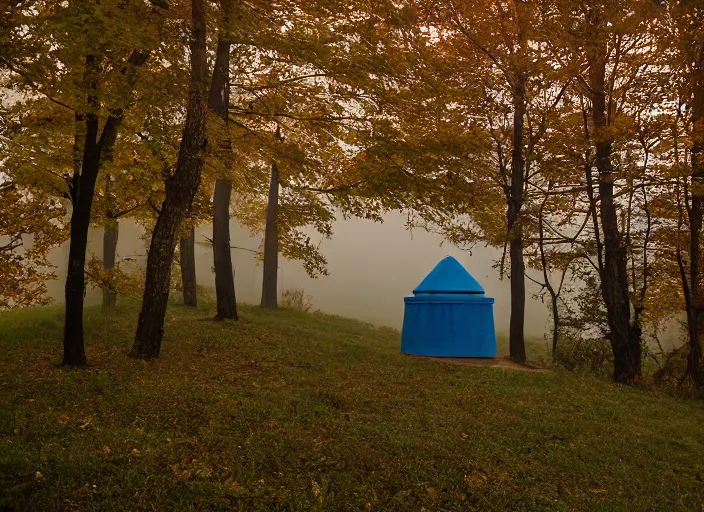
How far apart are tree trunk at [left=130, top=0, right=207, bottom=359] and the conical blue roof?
7.86 meters

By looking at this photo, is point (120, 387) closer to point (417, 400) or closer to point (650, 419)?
point (417, 400)

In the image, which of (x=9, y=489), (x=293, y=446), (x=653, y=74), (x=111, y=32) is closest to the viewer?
(x=9, y=489)

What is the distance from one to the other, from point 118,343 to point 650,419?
1023 centimetres

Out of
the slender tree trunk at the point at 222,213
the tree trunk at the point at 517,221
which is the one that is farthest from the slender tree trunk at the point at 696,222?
the slender tree trunk at the point at 222,213

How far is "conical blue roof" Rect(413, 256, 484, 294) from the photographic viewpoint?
1603 cm

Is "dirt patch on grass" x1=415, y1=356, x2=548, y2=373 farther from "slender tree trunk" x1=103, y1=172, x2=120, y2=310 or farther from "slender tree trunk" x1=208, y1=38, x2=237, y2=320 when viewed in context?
"slender tree trunk" x1=103, y1=172, x2=120, y2=310

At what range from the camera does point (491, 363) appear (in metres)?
14.6

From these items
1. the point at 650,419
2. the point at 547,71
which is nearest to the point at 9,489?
the point at 650,419

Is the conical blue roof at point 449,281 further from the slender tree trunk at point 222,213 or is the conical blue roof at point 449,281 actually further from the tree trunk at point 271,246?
the tree trunk at point 271,246

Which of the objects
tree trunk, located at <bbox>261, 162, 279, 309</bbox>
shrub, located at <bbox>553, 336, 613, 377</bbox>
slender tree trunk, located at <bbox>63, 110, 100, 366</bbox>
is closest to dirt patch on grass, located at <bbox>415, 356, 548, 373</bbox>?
shrub, located at <bbox>553, 336, 613, 377</bbox>

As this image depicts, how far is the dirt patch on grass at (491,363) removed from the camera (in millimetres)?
13977

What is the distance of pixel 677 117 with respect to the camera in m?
13.0

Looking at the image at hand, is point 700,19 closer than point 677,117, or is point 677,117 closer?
point 700,19

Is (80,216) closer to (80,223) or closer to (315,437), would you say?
(80,223)
